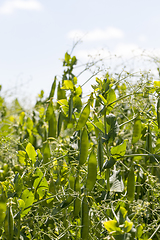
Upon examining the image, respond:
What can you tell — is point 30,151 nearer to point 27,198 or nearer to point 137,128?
point 27,198

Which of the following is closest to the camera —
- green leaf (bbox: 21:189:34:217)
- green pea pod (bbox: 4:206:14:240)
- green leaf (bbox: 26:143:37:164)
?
green pea pod (bbox: 4:206:14:240)

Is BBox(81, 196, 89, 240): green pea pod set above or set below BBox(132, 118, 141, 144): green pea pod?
below

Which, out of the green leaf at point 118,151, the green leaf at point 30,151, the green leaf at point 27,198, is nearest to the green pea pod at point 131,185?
the green leaf at point 118,151

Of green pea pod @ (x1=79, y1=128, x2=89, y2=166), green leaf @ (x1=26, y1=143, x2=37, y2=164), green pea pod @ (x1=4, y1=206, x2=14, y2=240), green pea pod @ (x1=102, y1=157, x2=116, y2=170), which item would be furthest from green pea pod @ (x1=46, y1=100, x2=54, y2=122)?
green pea pod @ (x1=4, y1=206, x2=14, y2=240)

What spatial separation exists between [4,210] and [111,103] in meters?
0.71

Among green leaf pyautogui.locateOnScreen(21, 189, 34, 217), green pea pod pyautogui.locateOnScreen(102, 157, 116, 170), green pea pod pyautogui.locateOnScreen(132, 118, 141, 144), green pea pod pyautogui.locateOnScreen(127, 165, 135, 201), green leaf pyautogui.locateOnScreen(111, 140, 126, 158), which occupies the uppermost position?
green pea pod pyautogui.locateOnScreen(132, 118, 141, 144)

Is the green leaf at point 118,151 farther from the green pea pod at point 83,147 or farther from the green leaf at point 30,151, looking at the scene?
the green leaf at point 30,151

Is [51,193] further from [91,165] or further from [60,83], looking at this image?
[60,83]

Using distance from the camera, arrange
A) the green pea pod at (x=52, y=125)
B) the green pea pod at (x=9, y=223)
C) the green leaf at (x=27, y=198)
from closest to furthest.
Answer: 1. the green pea pod at (x=9, y=223)
2. the green leaf at (x=27, y=198)
3. the green pea pod at (x=52, y=125)

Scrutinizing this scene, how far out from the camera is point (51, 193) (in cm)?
160

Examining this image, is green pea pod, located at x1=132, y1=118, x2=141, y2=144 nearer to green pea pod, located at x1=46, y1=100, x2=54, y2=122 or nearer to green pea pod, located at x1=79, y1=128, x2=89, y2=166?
green pea pod, located at x1=79, y1=128, x2=89, y2=166

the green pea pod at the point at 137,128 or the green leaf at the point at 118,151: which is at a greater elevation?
the green pea pod at the point at 137,128

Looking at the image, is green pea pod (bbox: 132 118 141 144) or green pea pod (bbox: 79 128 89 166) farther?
green pea pod (bbox: 132 118 141 144)

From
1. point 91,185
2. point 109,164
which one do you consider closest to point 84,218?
point 91,185
